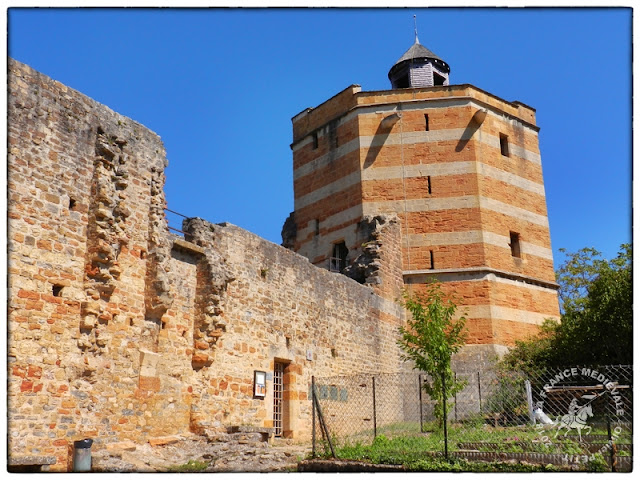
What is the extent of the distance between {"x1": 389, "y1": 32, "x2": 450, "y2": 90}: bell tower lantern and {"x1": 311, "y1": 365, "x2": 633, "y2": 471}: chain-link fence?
1057 centimetres

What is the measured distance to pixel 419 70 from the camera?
944 inches

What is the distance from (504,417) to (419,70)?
13425mm

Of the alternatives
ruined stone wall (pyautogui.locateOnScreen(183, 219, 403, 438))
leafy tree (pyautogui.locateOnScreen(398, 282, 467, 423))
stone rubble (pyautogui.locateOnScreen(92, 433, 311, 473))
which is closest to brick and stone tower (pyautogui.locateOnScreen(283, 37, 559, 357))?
ruined stone wall (pyautogui.locateOnScreen(183, 219, 403, 438))

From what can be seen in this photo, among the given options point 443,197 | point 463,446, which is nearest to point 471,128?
point 443,197

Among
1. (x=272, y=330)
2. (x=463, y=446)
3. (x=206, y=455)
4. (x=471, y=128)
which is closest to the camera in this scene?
(x=206, y=455)

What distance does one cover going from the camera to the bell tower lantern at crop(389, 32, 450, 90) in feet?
78.1

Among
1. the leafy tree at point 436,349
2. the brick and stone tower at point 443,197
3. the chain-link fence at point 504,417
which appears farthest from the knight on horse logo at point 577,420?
the brick and stone tower at point 443,197

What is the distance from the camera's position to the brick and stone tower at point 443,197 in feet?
64.5

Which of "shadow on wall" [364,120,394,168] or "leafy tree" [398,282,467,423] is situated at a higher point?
"shadow on wall" [364,120,394,168]

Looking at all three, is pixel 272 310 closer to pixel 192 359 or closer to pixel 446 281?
pixel 192 359

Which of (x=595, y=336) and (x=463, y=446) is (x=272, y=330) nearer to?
(x=463, y=446)

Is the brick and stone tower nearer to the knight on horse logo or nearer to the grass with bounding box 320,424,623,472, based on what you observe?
the knight on horse logo

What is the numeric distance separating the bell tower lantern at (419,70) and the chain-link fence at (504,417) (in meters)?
10.6

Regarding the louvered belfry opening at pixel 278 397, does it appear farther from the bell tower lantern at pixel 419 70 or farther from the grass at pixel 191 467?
the bell tower lantern at pixel 419 70
